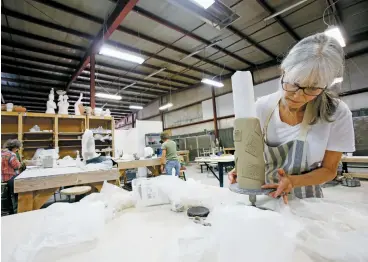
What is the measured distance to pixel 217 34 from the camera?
19.6ft

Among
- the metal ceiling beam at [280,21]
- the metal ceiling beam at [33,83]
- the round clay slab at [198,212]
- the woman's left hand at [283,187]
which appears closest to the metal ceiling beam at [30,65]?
the metal ceiling beam at [33,83]

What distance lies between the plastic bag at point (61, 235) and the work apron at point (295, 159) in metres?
0.83

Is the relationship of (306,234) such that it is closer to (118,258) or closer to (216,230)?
(216,230)

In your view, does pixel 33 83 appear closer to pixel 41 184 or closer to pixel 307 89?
pixel 41 184

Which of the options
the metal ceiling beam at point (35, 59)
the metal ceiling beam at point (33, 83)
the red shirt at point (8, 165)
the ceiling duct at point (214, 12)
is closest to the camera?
the red shirt at point (8, 165)

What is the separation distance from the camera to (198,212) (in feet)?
2.64

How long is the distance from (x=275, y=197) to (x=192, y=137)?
10.1 metres

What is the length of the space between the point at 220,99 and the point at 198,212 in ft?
31.0

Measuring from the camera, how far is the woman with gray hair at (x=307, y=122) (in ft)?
2.27

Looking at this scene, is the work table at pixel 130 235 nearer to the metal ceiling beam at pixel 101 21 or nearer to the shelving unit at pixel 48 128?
the metal ceiling beam at pixel 101 21

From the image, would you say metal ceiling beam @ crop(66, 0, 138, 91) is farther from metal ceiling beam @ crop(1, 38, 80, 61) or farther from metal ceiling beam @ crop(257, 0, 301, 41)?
metal ceiling beam @ crop(257, 0, 301, 41)

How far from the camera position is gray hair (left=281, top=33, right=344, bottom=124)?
68cm

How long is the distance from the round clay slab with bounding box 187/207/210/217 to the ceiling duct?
3917mm

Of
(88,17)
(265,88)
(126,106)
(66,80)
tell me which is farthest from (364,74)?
(126,106)
